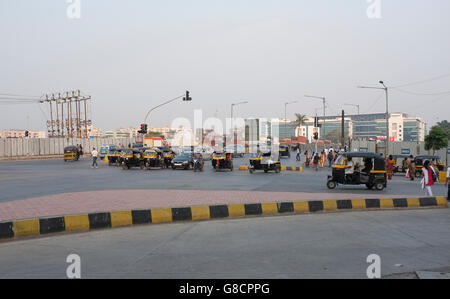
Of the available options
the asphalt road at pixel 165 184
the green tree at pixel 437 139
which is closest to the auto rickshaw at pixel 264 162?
the asphalt road at pixel 165 184

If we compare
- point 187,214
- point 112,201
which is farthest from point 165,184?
point 187,214

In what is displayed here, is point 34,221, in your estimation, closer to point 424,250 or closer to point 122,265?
point 122,265

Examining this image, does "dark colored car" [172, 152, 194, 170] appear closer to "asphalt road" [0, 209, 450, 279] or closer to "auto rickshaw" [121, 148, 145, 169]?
"auto rickshaw" [121, 148, 145, 169]

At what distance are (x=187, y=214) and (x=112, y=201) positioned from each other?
3293 millimetres

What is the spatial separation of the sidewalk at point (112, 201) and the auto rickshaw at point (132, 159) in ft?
63.0

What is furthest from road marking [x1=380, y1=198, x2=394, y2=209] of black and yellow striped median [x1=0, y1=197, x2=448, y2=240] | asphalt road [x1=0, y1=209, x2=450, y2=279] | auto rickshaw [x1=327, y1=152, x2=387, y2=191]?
auto rickshaw [x1=327, y1=152, x2=387, y2=191]

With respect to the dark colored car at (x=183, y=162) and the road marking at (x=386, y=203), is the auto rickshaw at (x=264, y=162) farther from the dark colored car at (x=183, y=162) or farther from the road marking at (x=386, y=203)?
the road marking at (x=386, y=203)

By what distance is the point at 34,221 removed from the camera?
34.0 feet

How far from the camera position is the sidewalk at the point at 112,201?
1207 centimetres

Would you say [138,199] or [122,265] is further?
[138,199]
